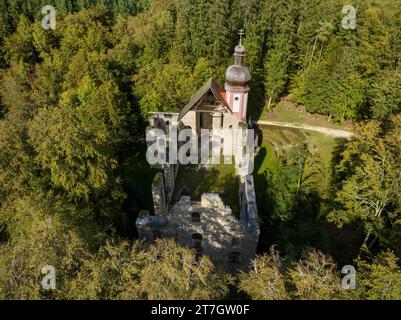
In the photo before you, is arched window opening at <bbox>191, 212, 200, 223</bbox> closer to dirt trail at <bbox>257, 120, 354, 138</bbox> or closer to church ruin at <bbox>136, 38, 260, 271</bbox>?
church ruin at <bbox>136, 38, 260, 271</bbox>

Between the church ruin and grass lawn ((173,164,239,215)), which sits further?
grass lawn ((173,164,239,215))

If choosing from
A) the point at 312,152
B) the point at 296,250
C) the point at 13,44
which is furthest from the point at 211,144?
the point at 13,44

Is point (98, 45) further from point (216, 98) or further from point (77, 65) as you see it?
point (216, 98)

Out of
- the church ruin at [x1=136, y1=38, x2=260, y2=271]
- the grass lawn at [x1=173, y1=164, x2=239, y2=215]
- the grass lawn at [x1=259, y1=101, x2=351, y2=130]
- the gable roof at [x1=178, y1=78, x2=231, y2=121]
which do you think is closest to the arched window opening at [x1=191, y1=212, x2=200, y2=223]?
the church ruin at [x1=136, y1=38, x2=260, y2=271]

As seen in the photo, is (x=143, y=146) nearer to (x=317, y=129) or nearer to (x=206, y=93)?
(x=206, y=93)

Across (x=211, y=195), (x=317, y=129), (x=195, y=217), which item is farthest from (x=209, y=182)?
(x=317, y=129)
